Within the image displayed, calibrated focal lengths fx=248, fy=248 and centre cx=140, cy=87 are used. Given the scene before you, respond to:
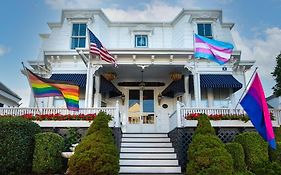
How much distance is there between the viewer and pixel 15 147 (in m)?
8.45

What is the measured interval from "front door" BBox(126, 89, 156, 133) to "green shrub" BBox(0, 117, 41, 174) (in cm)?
642

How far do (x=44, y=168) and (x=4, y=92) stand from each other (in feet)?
40.8

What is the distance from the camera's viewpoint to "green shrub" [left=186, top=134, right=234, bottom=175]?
788 cm

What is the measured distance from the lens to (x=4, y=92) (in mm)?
18672

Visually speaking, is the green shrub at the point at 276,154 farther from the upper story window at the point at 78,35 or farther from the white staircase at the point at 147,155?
the upper story window at the point at 78,35

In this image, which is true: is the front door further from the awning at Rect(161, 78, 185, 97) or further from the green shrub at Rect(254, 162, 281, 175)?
the green shrub at Rect(254, 162, 281, 175)

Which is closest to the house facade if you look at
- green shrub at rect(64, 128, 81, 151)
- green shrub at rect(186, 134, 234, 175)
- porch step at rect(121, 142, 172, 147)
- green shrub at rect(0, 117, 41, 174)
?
green shrub at rect(64, 128, 81, 151)

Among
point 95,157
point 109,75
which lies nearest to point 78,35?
point 109,75

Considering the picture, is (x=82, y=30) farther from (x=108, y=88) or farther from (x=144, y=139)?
(x=144, y=139)

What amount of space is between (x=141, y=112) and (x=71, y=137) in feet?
17.5

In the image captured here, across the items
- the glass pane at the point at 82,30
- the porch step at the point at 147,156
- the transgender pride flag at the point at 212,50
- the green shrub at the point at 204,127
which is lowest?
the porch step at the point at 147,156

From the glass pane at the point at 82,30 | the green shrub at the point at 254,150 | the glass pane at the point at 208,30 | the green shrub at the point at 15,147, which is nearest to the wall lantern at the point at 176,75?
the glass pane at the point at 208,30

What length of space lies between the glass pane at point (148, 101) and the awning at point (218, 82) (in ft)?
8.14

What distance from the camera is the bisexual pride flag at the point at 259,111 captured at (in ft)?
23.4
